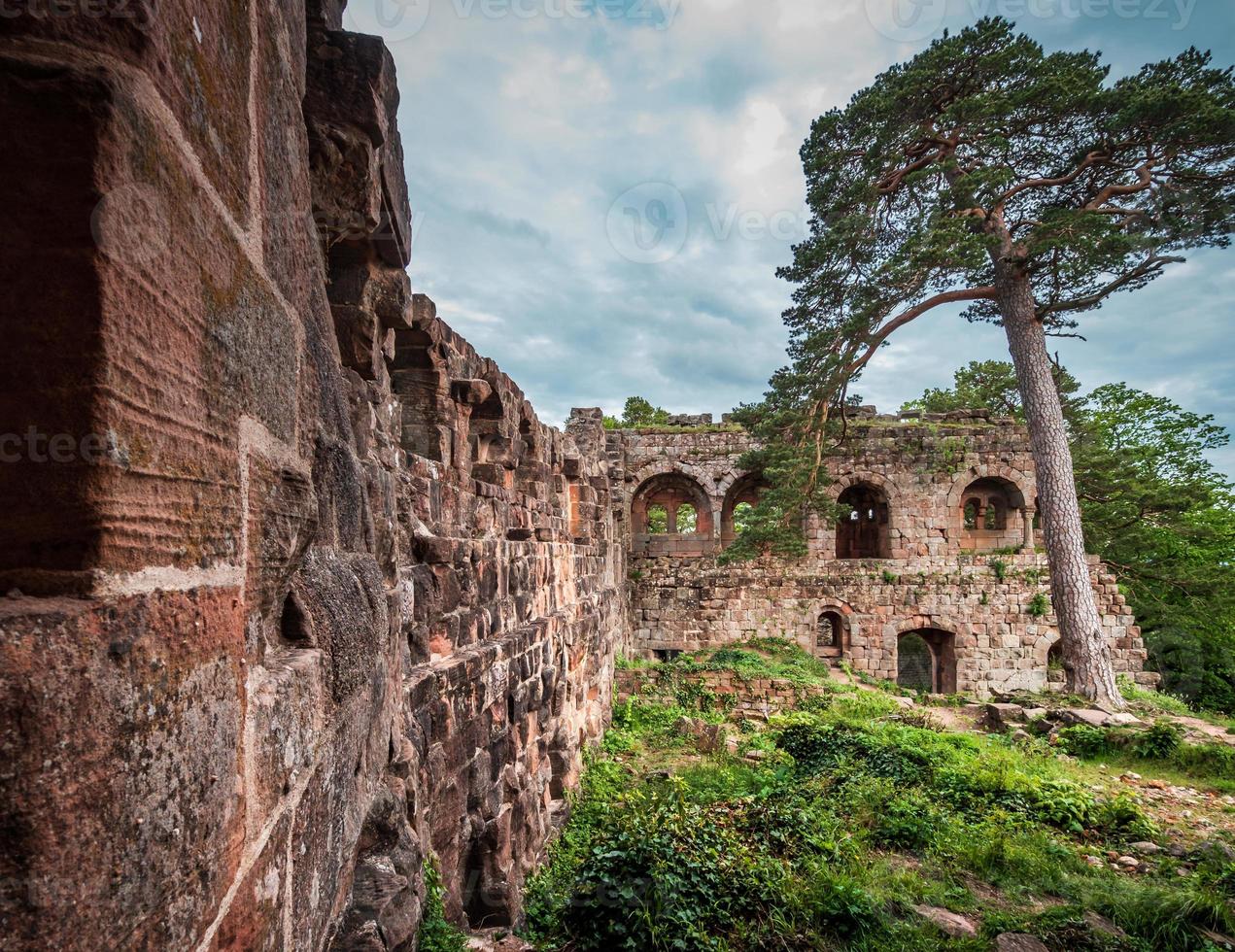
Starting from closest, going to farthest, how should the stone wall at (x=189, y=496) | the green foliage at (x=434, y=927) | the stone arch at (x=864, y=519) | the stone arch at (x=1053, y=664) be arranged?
the stone wall at (x=189, y=496)
the green foliage at (x=434, y=927)
the stone arch at (x=1053, y=664)
the stone arch at (x=864, y=519)

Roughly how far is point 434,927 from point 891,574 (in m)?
15.8

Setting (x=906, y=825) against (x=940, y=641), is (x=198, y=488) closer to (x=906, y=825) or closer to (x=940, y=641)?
(x=906, y=825)

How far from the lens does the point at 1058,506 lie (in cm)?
1227

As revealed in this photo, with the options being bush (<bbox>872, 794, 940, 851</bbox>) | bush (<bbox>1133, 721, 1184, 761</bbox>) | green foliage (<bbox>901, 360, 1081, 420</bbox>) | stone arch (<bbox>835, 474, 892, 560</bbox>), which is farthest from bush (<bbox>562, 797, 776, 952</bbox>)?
green foliage (<bbox>901, 360, 1081, 420</bbox>)

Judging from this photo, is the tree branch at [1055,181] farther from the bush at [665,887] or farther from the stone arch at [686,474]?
the bush at [665,887]

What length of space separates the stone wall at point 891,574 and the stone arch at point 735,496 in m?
0.51

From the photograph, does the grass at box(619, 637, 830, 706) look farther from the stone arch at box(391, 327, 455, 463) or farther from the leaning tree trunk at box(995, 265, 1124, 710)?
the stone arch at box(391, 327, 455, 463)

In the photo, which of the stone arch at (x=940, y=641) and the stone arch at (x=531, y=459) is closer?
the stone arch at (x=531, y=459)

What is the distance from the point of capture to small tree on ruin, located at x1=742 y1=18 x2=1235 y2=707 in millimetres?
11078

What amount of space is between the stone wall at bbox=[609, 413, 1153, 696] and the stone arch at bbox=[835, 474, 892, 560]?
0.08 meters

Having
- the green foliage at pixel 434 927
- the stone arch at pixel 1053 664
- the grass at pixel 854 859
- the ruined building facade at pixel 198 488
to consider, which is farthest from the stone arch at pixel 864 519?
the ruined building facade at pixel 198 488

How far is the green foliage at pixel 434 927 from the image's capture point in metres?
2.33

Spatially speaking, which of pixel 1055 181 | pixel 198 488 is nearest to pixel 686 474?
pixel 1055 181

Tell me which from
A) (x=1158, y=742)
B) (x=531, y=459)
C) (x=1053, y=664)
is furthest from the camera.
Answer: (x=1053, y=664)
